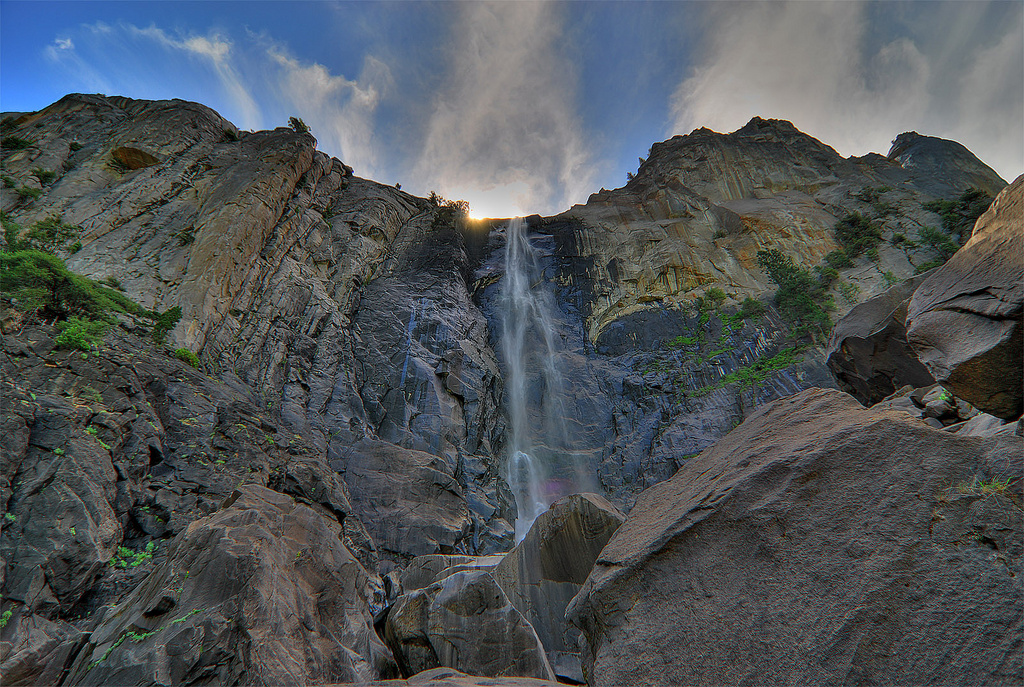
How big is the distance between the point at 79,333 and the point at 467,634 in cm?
1109

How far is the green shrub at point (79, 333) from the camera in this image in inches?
384

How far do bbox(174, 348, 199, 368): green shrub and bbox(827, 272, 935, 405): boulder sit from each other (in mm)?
20824

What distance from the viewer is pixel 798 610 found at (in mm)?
2812

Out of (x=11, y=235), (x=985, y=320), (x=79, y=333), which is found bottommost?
(x=985, y=320)

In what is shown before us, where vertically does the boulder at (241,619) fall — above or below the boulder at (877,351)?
below

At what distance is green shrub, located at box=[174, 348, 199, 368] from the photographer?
13975mm

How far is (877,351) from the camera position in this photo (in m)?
12.5

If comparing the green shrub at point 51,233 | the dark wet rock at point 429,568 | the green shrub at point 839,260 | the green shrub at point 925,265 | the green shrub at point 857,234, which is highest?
the green shrub at point 857,234

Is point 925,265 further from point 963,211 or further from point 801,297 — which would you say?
point 801,297

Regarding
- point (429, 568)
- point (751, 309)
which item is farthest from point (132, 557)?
point (751, 309)

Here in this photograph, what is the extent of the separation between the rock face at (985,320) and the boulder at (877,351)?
9233 millimetres

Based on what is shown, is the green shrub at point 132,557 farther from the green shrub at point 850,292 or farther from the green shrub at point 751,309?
the green shrub at point 850,292

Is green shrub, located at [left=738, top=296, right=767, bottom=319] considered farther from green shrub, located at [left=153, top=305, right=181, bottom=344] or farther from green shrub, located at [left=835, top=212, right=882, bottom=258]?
green shrub, located at [left=153, top=305, right=181, bottom=344]

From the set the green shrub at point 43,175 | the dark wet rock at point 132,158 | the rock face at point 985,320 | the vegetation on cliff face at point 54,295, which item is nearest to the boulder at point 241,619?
the rock face at point 985,320
